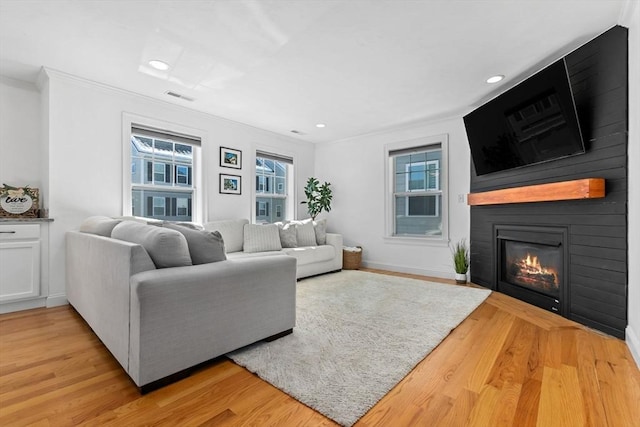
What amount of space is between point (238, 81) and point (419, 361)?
3.04 metres

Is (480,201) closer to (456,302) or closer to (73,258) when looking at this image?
(456,302)

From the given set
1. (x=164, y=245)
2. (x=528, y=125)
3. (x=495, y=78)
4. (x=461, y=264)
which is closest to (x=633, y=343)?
(x=528, y=125)

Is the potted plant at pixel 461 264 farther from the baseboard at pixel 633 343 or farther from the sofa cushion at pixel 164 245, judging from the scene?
the sofa cushion at pixel 164 245

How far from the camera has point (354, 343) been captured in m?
2.13

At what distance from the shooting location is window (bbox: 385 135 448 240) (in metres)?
4.61

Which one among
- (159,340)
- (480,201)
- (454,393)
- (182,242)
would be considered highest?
(480,201)

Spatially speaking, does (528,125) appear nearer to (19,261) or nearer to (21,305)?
(19,261)

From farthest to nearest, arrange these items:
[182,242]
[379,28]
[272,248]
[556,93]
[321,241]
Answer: [321,241]
[272,248]
[556,93]
[379,28]
[182,242]

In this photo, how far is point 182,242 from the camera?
6.01 feet

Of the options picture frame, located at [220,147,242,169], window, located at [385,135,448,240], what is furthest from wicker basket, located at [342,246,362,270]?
picture frame, located at [220,147,242,169]

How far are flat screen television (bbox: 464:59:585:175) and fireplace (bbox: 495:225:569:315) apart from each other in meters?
0.73


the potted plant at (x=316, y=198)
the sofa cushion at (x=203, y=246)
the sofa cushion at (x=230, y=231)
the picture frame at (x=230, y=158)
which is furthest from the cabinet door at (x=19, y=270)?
the potted plant at (x=316, y=198)

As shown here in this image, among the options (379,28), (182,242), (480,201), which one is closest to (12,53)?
(182,242)

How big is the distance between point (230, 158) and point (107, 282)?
296cm
